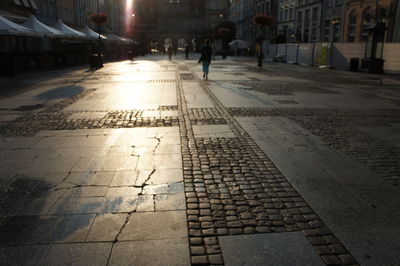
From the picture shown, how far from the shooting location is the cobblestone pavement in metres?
2.79

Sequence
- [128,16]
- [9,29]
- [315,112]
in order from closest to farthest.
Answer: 1. [315,112]
2. [9,29]
3. [128,16]

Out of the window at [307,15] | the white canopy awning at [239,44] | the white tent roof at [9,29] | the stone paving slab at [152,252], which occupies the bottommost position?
the stone paving slab at [152,252]

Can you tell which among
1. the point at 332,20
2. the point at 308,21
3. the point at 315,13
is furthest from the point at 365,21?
the point at 308,21

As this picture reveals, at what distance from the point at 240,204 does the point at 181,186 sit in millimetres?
779

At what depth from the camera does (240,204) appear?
3516 millimetres

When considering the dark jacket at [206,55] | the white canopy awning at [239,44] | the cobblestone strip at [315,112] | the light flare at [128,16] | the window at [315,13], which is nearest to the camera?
the cobblestone strip at [315,112]

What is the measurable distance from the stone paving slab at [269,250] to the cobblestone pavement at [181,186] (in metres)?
0.03

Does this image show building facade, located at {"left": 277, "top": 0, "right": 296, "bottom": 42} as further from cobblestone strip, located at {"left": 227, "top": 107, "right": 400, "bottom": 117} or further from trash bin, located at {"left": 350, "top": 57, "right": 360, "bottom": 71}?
cobblestone strip, located at {"left": 227, "top": 107, "right": 400, "bottom": 117}

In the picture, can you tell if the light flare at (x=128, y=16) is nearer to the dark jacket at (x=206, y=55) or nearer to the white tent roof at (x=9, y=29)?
the white tent roof at (x=9, y=29)

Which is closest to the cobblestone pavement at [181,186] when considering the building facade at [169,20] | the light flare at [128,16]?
the light flare at [128,16]

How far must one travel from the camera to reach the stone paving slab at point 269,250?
2.58 metres

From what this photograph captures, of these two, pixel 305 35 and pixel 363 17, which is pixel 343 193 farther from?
pixel 305 35

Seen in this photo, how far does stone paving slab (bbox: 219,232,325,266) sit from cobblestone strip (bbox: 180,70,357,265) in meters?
0.07

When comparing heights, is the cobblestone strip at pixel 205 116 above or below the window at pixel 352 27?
below
